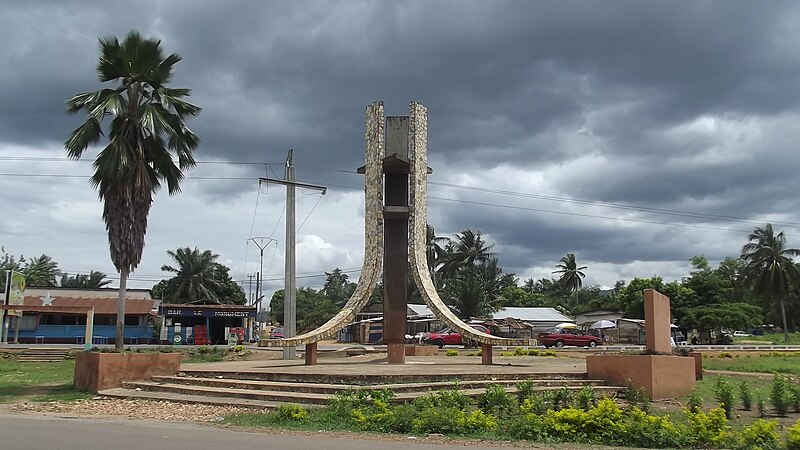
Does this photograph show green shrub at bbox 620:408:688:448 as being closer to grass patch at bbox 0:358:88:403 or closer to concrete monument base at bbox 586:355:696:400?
concrete monument base at bbox 586:355:696:400

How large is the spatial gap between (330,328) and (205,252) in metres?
49.5

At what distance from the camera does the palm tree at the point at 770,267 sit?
55.6m

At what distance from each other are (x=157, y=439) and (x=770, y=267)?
5796 centimetres

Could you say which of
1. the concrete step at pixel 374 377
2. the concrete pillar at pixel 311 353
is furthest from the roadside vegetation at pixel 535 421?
the concrete pillar at pixel 311 353

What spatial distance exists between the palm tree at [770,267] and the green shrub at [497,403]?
52.4 metres

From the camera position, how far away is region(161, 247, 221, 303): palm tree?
6412 cm

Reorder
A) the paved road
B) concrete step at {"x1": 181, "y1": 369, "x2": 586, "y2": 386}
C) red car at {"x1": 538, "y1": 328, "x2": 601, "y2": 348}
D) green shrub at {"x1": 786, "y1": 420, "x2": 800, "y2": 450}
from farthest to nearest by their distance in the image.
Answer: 1. red car at {"x1": 538, "y1": 328, "x2": 601, "y2": 348}
2. concrete step at {"x1": 181, "y1": 369, "x2": 586, "y2": 386}
3. the paved road
4. green shrub at {"x1": 786, "y1": 420, "x2": 800, "y2": 450}

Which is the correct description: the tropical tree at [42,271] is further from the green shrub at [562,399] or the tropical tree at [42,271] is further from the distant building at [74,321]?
the green shrub at [562,399]

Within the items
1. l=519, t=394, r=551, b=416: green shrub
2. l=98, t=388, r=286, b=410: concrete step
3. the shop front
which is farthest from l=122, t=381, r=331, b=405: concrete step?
the shop front

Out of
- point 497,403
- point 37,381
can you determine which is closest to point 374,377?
point 497,403

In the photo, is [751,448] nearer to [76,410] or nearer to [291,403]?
[291,403]

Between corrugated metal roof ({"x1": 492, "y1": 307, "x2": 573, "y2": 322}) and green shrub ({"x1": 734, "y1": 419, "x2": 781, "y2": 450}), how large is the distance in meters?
47.0

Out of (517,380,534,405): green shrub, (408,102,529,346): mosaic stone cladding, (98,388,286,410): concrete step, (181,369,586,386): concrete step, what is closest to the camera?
(517,380,534,405): green shrub

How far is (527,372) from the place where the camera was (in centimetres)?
1546
